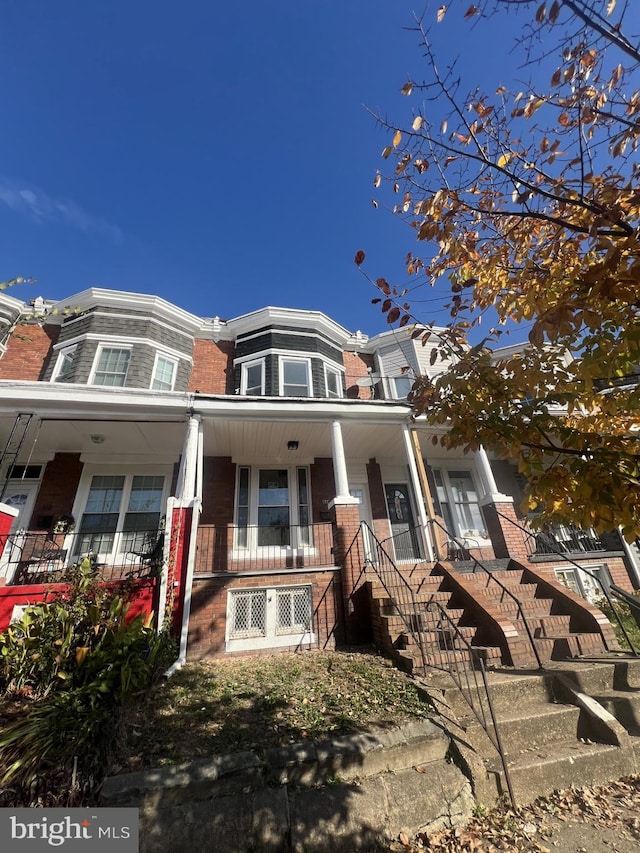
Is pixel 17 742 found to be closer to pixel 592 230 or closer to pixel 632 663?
pixel 592 230

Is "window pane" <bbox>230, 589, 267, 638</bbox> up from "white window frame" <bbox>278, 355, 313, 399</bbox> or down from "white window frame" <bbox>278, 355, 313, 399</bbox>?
down

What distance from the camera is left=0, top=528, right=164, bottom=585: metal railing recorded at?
8438 millimetres

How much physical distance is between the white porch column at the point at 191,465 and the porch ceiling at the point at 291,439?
21.9 inches

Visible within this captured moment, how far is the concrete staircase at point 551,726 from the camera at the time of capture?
152 inches

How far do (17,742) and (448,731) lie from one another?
14.5 ft

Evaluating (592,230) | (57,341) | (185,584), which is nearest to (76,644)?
(185,584)

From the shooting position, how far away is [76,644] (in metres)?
5.09

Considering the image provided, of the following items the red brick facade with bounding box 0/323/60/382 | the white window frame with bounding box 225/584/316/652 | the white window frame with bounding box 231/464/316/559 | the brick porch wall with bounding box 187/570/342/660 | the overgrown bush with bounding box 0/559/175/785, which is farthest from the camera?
the red brick facade with bounding box 0/323/60/382

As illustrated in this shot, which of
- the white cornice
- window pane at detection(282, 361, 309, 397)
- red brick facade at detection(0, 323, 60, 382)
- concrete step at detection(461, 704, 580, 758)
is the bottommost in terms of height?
concrete step at detection(461, 704, 580, 758)

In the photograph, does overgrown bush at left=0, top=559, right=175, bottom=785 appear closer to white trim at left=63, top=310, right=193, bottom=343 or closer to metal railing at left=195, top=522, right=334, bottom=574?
metal railing at left=195, top=522, right=334, bottom=574

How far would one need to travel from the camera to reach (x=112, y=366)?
1191 cm

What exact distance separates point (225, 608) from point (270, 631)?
108 cm

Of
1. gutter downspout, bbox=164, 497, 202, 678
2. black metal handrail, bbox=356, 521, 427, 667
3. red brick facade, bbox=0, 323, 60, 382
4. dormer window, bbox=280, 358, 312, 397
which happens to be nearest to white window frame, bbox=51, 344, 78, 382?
red brick facade, bbox=0, 323, 60, 382

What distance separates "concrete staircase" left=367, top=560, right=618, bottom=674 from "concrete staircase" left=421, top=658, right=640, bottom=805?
0.46 m
